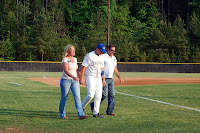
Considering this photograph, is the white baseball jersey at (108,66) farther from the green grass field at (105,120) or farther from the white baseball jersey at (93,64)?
the green grass field at (105,120)

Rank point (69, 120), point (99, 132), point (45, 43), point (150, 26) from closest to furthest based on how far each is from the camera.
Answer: point (99, 132) < point (69, 120) < point (45, 43) < point (150, 26)

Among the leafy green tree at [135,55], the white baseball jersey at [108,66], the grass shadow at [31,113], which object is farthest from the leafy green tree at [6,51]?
the white baseball jersey at [108,66]

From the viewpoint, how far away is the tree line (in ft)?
179

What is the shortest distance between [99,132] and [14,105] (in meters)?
4.59

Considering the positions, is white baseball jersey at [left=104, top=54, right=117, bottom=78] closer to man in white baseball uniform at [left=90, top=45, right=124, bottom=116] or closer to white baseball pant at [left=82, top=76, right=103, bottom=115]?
man in white baseball uniform at [left=90, top=45, right=124, bottom=116]

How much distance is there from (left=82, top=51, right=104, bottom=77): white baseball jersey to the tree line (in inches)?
1760

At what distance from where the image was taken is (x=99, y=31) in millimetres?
59781

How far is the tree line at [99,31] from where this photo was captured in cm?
5447

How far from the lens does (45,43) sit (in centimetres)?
5528

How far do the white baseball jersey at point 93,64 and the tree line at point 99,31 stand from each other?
44.7 m

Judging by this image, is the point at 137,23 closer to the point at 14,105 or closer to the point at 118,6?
the point at 118,6

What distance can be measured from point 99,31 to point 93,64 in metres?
52.7

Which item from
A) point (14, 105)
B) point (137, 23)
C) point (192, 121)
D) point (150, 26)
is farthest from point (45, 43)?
A: point (192, 121)

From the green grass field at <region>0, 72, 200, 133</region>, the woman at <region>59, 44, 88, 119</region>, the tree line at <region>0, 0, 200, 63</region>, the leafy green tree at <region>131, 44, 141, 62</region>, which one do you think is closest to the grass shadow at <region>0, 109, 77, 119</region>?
the green grass field at <region>0, 72, 200, 133</region>
